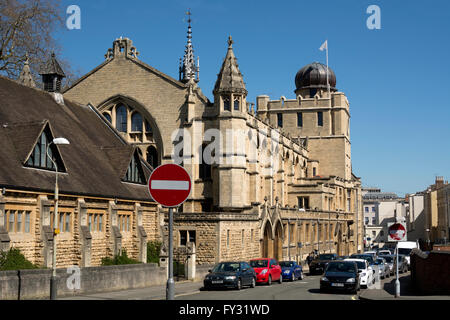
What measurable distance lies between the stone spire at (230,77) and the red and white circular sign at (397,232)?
26984 mm

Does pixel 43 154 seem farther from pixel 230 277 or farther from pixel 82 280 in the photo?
pixel 230 277

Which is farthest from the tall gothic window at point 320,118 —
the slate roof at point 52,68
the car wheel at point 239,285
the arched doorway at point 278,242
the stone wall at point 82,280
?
the car wheel at point 239,285

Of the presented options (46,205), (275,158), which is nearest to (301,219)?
(275,158)

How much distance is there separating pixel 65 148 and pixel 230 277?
1171cm

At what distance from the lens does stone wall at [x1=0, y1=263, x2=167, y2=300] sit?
64.2ft

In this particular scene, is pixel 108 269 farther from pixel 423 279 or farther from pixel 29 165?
pixel 423 279

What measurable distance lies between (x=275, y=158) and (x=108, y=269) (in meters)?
37.5

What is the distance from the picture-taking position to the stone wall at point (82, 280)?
19578 millimetres

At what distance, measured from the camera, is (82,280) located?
2322 cm

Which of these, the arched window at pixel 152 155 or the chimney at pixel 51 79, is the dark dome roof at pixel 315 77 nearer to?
the arched window at pixel 152 155

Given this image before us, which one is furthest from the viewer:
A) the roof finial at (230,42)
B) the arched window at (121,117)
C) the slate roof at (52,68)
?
the arched window at (121,117)

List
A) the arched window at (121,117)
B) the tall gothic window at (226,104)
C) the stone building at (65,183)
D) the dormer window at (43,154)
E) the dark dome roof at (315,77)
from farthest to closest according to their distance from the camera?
the dark dome roof at (315,77) < the arched window at (121,117) < the tall gothic window at (226,104) < the dormer window at (43,154) < the stone building at (65,183)

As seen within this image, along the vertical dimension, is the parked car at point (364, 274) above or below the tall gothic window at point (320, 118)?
below

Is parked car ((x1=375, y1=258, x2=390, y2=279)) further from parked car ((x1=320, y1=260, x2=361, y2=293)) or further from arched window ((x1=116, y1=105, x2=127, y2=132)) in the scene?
arched window ((x1=116, y1=105, x2=127, y2=132))
